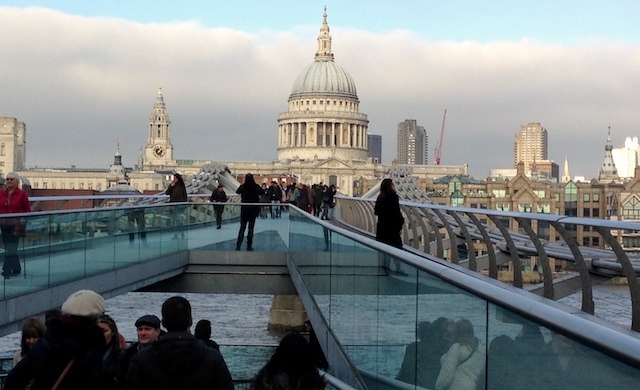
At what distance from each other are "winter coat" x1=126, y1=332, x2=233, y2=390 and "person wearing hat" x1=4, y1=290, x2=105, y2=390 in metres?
0.40

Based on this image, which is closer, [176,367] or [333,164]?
[176,367]

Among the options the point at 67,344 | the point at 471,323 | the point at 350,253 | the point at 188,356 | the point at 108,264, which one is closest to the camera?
the point at 471,323

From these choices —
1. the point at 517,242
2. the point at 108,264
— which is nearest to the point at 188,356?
the point at 517,242

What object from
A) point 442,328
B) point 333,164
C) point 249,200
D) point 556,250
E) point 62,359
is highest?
point 333,164

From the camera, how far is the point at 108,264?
14375 mm

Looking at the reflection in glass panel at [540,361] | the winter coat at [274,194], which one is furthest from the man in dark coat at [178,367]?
the winter coat at [274,194]

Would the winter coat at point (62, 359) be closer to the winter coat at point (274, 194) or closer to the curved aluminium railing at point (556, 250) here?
the curved aluminium railing at point (556, 250)

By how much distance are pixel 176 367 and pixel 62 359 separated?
0.62 meters

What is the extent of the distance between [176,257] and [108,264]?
4246 mm

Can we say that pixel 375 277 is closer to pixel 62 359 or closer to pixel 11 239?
pixel 62 359

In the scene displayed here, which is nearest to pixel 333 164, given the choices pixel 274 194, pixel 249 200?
pixel 274 194

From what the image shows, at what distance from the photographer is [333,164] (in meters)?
180

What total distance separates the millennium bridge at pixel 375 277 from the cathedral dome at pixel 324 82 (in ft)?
534

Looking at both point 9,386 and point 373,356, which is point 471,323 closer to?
point 9,386
